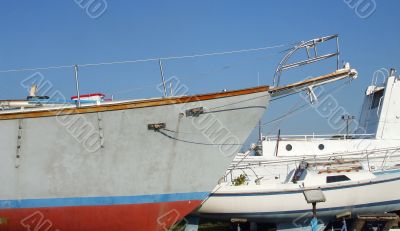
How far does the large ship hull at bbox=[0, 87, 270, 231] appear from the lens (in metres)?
10.6

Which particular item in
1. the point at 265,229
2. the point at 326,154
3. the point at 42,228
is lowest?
the point at 265,229

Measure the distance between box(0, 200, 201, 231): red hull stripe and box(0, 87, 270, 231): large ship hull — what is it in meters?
0.02

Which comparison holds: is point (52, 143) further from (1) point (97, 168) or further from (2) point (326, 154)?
(2) point (326, 154)

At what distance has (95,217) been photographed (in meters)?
10.8

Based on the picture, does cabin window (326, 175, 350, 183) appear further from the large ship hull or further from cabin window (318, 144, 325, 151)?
cabin window (318, 144, 325, 151)

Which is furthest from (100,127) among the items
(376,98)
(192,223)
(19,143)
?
(376,98)

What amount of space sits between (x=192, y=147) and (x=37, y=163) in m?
3.72

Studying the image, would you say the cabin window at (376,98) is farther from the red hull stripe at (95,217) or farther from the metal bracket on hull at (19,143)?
the metal bracket on hull at (19,143)

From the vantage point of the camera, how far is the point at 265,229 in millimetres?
13789

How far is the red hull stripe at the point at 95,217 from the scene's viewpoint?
10719 millimetres

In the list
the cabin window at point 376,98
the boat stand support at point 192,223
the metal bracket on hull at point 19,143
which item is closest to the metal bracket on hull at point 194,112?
the boat stand support at point 192,223

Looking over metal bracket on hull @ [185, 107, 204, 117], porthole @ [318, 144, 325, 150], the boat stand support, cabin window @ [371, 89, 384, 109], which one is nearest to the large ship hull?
metal bracket on hull @ [185, 107, 204, 117]

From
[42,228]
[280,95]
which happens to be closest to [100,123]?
[42,228]

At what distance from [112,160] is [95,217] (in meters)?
1.46
